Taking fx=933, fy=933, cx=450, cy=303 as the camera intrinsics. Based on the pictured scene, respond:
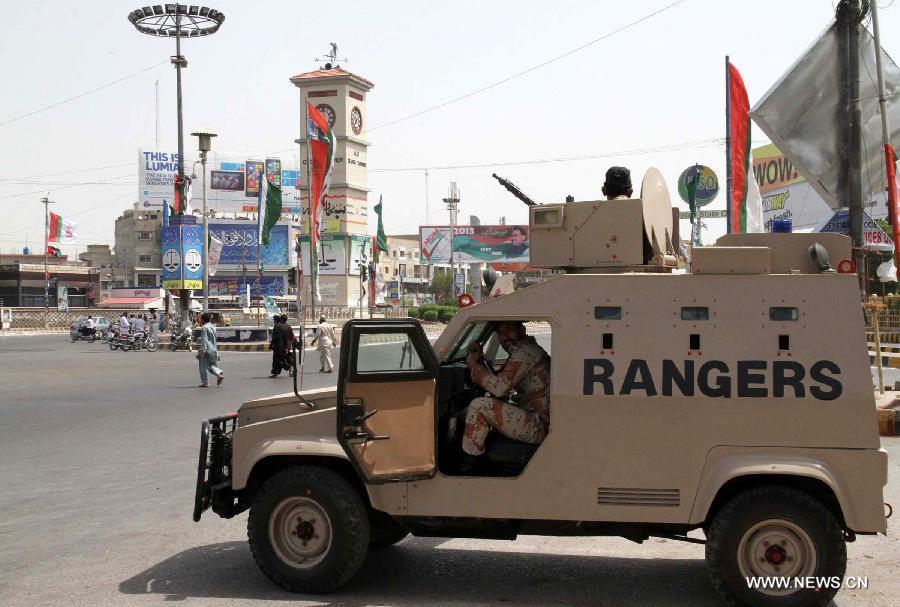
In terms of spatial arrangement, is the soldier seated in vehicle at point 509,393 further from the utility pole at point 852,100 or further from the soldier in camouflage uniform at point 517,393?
the utility pole at point 852,100

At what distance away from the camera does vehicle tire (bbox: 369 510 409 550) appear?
6273mm


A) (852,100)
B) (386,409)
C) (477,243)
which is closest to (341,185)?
(477,243)

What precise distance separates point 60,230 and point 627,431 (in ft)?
314

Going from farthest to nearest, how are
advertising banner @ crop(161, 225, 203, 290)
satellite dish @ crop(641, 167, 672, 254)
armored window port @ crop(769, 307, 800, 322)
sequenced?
1. advertising banner @ crop(161, 225, 203, 290)
2. satellite dish @ crop(641, 167, 672, 254)
3. armored window port @ crop(769, 307, 800, 322)

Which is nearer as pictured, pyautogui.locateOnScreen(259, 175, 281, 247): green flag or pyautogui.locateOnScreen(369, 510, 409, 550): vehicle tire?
pyautogui.locateOnScreen(369, 510, 409, 550): vehicle tire

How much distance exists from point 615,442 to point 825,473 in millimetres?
1171

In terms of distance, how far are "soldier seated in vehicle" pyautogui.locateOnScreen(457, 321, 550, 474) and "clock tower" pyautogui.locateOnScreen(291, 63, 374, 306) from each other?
62.3 meters

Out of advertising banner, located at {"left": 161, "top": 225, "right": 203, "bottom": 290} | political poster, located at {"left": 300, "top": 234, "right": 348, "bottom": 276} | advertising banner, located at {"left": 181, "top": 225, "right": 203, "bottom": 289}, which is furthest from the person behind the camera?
political poster, located at {"left": 300, "top": 234, "right": 348, "bottom": 276}

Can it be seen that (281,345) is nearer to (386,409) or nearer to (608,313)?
(386,409)

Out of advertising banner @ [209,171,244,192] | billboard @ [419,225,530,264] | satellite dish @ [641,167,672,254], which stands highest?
advertising banner @ [209,171,244,192]

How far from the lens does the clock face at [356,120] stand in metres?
69.1

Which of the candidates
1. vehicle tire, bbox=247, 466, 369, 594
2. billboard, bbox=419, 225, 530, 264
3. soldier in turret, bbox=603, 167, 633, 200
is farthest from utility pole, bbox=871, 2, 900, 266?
billboard, bbox=419, 225, 530, 264

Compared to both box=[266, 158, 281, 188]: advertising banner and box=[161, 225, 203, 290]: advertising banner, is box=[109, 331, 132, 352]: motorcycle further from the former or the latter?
box=[266, 158, 281, 188]: advertising banner

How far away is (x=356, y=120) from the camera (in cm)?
6975
